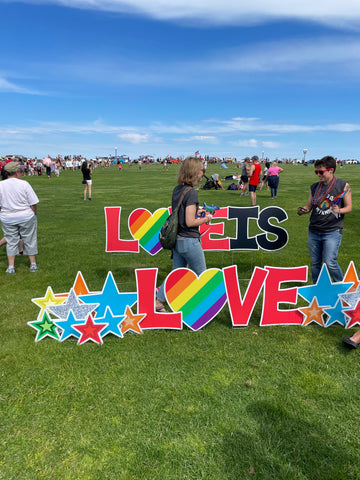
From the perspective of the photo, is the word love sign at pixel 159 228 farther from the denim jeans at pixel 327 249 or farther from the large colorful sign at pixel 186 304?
the large colorful sign at pixel 186 304

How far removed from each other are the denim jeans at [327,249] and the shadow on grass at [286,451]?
236 cm

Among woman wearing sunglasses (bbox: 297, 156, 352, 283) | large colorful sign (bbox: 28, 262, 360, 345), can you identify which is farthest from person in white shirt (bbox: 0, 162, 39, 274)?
woman wearing sunglasses (bbox: 297, 156, 352, 283)

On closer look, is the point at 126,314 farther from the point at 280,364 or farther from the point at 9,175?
the point at 9,175

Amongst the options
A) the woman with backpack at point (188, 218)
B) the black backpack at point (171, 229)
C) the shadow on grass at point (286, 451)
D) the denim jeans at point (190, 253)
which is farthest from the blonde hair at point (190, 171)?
the shadow on grass at point (286, 451)

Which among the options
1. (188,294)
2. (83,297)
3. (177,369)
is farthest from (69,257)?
(177,369)

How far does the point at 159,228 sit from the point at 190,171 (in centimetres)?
220

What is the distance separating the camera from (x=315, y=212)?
4676 millimetres

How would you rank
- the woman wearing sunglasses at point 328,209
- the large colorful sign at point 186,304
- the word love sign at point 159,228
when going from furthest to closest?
the word love sign at point 159,228 → the woman wearing sunglasses at point 328,209 → the large colorful sign at point 186,304

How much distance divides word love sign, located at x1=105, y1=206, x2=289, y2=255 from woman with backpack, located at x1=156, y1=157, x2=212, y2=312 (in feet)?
5.24

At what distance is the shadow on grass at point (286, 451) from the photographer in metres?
2.45

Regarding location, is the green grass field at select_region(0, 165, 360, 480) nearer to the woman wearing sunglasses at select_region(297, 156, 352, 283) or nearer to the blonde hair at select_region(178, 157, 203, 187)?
the woman wearing sunglasses at select_region(297, 156, 352, 283)

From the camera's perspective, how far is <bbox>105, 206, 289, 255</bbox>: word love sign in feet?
19.3

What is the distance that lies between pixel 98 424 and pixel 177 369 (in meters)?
1.01

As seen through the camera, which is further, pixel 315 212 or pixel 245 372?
pixel 315 212
